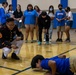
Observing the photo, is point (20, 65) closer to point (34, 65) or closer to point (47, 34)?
point (34, 65)

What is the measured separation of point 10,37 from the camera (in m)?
5.16

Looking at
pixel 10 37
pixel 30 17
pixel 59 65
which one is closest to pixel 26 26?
pixel 30 17

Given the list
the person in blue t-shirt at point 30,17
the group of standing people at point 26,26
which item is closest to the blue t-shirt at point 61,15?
the group of standing people at point 26,26

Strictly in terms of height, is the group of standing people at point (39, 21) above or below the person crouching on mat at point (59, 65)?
above

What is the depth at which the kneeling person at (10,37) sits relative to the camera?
487 centimetres

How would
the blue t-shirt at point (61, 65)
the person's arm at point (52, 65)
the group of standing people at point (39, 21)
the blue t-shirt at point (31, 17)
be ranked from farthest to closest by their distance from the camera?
the blue t-shirt at point (31, 17) < the group of standing people at point (39, 21) < the blue t-shirt at point (61, 65) < the person's arm at point (52, 65)

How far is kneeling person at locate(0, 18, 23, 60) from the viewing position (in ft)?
16.0

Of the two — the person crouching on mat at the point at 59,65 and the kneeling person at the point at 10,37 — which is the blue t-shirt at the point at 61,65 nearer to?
the person crouching on mat at the point at 59,65

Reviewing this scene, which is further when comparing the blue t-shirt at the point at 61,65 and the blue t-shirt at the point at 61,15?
the blue t-shirt at the point at 61,15

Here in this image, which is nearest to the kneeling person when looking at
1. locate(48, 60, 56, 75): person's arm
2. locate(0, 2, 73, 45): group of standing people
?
locate(48, 60, 56, 75): person's arm

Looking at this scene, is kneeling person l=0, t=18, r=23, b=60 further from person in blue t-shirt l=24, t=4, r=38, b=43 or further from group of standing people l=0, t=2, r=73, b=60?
person in blue t-shirt l=24, t=4, r=38, b=43

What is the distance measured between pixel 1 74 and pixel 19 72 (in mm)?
366

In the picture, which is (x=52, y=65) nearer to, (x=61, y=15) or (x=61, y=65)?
(x=61, y=65)

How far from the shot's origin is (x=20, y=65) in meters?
4.79
